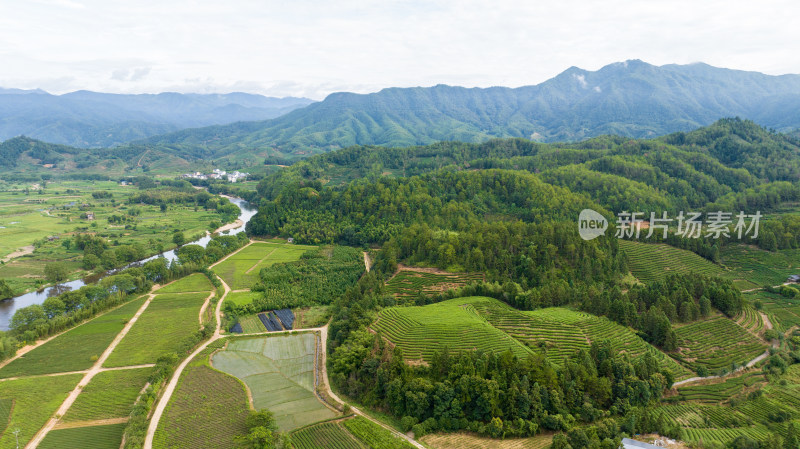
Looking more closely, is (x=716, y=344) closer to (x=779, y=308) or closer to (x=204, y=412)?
(x=779, y=308)

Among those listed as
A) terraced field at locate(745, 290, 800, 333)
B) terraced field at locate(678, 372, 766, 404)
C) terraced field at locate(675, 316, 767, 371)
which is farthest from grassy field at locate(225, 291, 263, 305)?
terraced field at locate(745, 290, 800, 333)

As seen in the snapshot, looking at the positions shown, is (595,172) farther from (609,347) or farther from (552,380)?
(552,380)

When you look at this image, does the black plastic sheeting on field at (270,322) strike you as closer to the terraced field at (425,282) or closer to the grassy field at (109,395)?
the grassy field at (109,395)

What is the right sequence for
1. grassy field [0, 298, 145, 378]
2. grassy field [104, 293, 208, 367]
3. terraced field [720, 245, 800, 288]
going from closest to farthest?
grassy field [0, 298, 145, 378], grassy field [104, 293, 208, 367], terraced field [720, 245, 800, 288]

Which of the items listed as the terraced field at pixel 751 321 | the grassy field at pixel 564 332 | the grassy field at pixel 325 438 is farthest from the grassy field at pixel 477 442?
the terraced field at pixel 751 321

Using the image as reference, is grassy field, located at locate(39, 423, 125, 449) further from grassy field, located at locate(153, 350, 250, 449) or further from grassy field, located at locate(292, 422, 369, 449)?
grassy field, located at locate(292, 422, 369, 449)

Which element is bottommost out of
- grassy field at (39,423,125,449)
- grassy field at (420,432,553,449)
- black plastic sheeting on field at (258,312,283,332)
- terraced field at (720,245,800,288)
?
grassy field at (39,423,125,449)

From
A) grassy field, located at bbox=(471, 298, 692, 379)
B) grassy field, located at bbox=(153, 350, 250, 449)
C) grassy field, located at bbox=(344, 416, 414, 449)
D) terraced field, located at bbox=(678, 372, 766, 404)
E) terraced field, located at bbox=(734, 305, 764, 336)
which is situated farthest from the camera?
terraced field, located at bbox=(734, 305, 764, 336)
